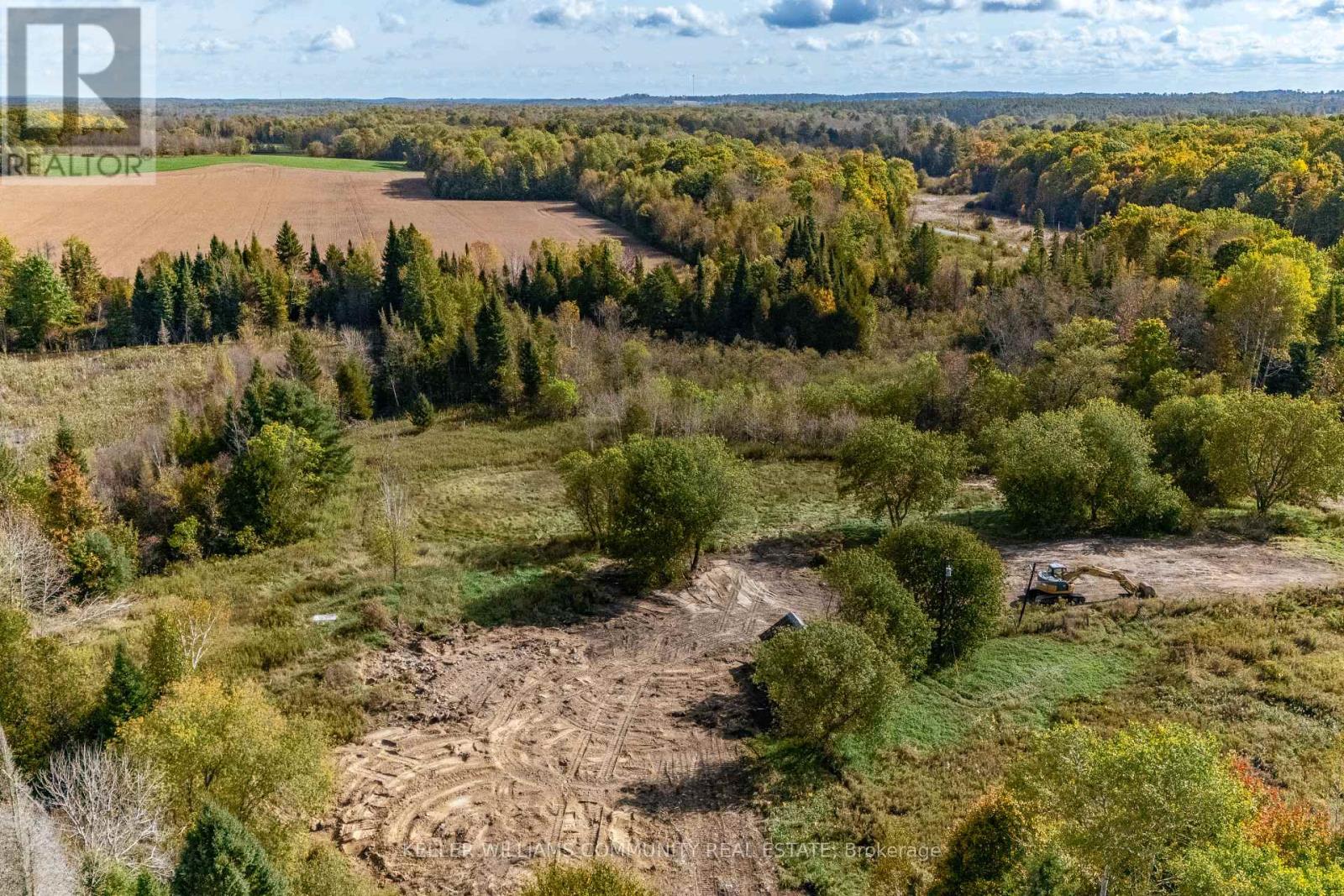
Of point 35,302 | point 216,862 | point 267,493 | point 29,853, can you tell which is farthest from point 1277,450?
point 35,302

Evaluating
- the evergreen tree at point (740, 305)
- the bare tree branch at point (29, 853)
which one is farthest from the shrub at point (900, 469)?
the evergreen tree at point (740, 305)

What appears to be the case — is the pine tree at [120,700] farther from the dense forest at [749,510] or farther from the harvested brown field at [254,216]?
the harvested brown field at [254,216]

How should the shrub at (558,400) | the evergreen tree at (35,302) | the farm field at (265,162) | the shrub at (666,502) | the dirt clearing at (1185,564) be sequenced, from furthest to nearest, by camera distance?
the farm field at (265,162)
the evergreen tree at (35,302)
the shrub at (558,400)
the shrub at (666,502)
the dirt clearing at (1185,564)

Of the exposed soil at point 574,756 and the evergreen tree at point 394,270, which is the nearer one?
the exposed soil at point 574,756

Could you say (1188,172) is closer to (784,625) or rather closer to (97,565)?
(784,625)

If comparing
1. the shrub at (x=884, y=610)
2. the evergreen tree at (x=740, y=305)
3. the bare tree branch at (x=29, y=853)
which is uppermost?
the evergreen tree at (x=740, y=305)

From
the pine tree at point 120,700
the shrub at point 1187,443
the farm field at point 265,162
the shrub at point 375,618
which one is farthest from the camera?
the farm field at point 265,162

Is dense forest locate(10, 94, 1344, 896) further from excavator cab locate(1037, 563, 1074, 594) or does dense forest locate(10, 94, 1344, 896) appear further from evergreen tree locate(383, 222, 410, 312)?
excavator cab locate(1037, 563, 1074, 594)
